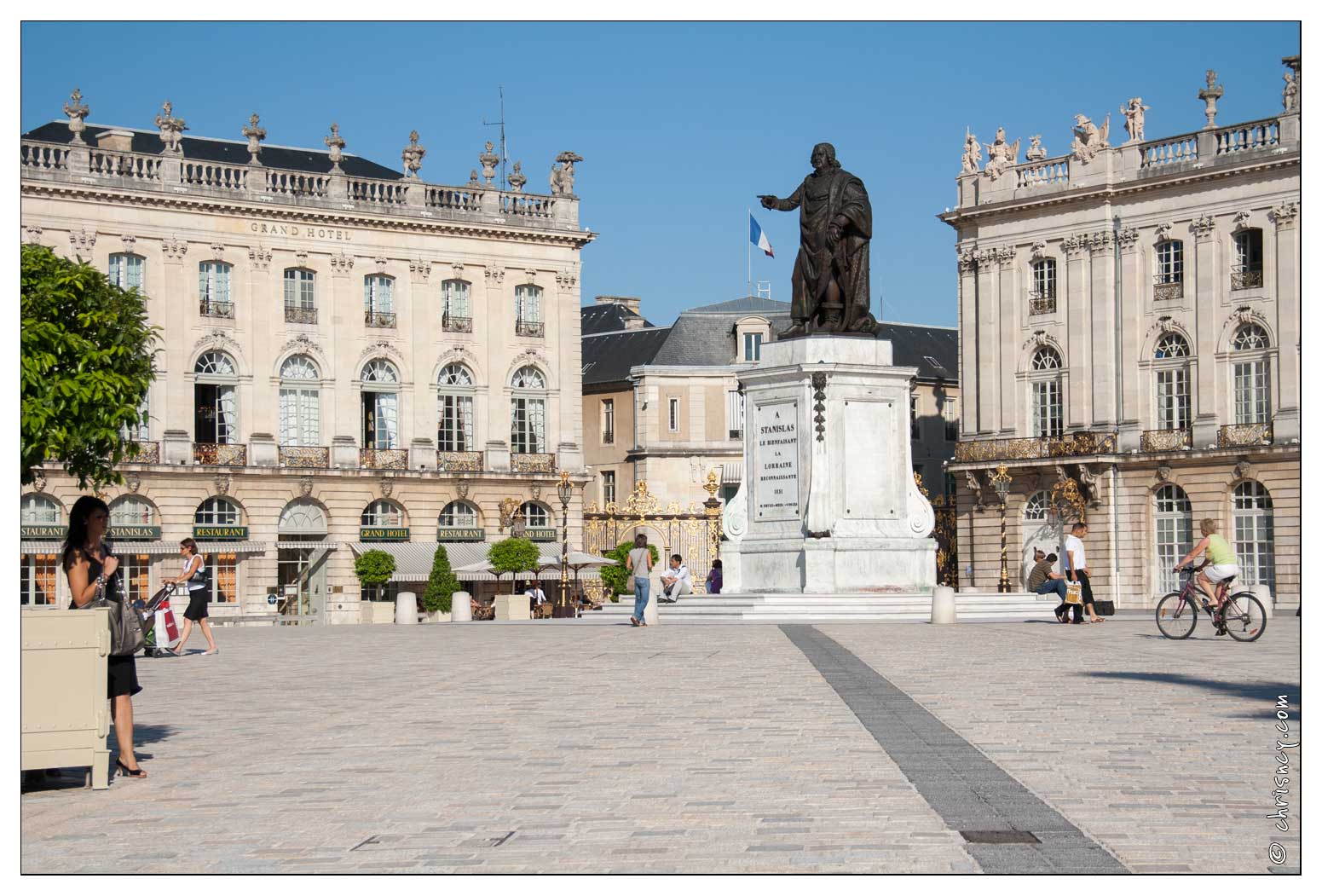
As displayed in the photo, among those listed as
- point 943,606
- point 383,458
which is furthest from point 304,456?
point 943,606

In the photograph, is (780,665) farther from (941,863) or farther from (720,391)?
(720,391)

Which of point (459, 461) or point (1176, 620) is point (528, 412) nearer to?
point (459, 461)

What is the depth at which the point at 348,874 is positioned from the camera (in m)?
8.40

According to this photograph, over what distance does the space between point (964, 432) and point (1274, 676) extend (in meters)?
49.5

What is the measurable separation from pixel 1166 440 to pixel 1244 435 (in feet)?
9.48

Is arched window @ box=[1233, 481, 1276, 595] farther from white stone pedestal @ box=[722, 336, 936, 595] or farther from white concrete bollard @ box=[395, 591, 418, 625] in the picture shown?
white stone pedestal @ box=[722, 336, 936, 595]

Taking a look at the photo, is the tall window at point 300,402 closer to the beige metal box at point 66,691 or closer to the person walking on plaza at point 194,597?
the person walking on plaza at point 194,597

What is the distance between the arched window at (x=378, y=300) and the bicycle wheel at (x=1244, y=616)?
142ft

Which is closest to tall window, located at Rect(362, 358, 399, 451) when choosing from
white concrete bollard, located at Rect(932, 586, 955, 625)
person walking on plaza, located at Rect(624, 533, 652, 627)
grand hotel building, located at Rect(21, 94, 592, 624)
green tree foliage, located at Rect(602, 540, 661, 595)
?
grand hotel building, located at Rect(21, 94, 592, 624)

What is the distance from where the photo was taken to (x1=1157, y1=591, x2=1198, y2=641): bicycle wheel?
25.8 metres

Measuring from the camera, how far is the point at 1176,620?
85.1 ft

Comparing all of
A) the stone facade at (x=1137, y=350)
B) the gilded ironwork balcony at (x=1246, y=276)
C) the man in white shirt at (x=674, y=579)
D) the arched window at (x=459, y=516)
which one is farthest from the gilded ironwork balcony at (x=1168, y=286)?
the man in white shirt at (x=674, y=579)

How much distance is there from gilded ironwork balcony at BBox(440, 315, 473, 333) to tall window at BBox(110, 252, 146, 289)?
1006 centimetres

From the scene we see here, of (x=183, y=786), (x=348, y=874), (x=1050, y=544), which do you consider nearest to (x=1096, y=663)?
(x=183, y=786)
